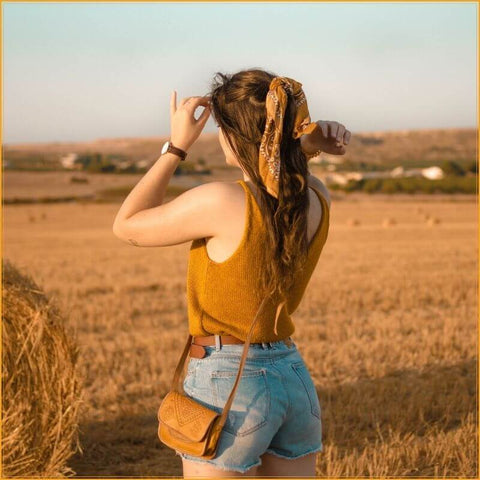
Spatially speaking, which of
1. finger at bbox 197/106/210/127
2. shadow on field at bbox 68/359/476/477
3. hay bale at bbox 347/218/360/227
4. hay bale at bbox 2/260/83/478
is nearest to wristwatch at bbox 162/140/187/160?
finger at bbox 197/106/210/127

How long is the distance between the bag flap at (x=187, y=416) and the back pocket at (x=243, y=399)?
48mm

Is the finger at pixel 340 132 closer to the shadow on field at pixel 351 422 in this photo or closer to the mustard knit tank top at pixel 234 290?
the mustard knit tank top at pixel 234 290

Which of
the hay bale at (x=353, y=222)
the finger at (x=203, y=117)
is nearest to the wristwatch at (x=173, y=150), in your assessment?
the finger at (x=203, y=117)

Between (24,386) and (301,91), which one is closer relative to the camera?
(301,91)

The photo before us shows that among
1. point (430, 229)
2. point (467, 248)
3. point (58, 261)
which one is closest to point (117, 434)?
point (58, 261)

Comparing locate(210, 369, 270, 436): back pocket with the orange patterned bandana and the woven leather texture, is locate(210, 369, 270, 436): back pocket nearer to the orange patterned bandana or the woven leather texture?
the woven leather texture

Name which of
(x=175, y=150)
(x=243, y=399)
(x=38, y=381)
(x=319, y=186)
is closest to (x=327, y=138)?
(x=319, y=186)

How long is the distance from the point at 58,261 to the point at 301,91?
1578 cm

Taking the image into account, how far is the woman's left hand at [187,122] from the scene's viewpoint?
8.58ft

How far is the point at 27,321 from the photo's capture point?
512 centimetres

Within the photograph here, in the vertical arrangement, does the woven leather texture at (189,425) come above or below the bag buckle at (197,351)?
below

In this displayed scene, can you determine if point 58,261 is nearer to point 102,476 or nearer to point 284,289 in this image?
point 102,476

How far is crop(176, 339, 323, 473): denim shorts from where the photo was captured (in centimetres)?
245

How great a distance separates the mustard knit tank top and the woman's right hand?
1.38 ft
